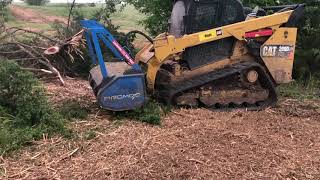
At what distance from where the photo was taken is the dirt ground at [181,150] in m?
5.43

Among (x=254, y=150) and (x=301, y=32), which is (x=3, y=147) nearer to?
(x=254, y=150)

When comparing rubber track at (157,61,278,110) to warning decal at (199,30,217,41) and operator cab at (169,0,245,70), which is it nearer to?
operator cab at (169,0,245,70)

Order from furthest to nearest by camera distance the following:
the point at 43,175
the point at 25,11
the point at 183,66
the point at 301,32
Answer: the point at 25,11 → the point at 301,32 → the point at 183,66 → the point at 43,175

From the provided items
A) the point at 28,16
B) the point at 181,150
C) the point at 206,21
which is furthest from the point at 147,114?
the point at 28,16

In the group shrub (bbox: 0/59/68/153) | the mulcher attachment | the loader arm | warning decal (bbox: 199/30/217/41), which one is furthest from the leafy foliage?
warning decal (bbox: 199/30/217/41)

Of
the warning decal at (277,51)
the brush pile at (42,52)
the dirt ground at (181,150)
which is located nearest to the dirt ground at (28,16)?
the brush pile at (42,52)

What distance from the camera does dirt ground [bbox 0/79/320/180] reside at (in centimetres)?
543

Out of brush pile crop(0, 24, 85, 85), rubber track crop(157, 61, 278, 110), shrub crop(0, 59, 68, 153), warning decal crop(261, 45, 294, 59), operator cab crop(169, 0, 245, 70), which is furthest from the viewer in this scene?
brush pile crop(0, 24, 85, 85)

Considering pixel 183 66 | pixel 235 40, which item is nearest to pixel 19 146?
pixel 183 66

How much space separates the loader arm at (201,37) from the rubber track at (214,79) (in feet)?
1.14

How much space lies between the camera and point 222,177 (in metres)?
5.38

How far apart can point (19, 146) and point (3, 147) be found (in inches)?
7.7

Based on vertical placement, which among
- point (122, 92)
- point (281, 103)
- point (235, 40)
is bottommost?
point (281, 103)

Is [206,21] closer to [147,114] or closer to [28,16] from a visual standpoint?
[147,114]
